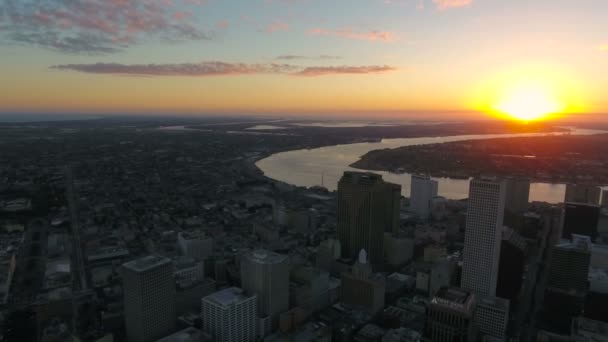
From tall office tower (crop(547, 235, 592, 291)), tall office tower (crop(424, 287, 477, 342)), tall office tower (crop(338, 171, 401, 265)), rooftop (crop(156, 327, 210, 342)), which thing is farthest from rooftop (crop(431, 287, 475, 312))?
tall office tower (crop(338, 171, 401, 265))

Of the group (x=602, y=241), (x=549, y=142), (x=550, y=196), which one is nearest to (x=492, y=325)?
(x=602, y=241)

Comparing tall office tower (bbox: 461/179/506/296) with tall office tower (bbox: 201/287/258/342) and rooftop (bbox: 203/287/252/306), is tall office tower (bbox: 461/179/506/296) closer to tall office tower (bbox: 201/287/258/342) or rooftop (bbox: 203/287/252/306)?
tall office tower (bbox: 201/287/258/342)

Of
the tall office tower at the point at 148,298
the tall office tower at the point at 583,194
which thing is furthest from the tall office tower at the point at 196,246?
the tall office tower at the point at 583,194

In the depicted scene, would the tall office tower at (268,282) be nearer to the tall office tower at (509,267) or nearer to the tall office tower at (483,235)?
the tall office tower at (483,235)

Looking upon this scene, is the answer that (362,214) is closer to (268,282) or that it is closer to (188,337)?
(268,282)

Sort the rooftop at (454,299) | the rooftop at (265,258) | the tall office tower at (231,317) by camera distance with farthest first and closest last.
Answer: the rooftop at (265,258)
the tall office tower at (231,317)
the rooftop at (454,299)

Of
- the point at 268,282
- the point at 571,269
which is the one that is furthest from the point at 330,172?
the point at 268,282

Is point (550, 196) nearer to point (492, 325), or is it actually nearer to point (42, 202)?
point (492, 325)
